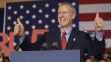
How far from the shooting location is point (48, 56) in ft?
5.74

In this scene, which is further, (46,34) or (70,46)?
(46,34)

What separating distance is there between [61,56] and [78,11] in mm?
3164

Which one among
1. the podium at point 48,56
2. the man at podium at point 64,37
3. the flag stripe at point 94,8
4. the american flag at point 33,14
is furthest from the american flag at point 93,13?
the podium at point 48,56

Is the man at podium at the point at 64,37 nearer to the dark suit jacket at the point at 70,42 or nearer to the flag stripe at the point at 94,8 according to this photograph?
the dark suit jacket at the point at 70,42

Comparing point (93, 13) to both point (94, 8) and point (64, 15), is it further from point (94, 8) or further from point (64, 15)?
point (64, 15)

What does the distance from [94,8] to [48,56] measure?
3218mm

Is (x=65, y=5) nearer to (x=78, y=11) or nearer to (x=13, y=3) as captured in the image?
(x=78, y=11)

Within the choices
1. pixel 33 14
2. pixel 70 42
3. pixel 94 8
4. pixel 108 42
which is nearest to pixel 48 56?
pixel 70 42

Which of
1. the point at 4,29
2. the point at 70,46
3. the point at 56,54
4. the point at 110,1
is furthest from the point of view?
the point at 4,29

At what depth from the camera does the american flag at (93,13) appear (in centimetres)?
476

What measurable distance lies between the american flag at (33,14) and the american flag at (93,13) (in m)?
0.17

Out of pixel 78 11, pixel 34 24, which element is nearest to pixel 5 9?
pixel 34 24

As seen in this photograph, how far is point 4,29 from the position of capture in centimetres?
511

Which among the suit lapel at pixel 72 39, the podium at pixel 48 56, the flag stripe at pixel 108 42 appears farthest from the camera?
the flag stripe at pixel 108 42
